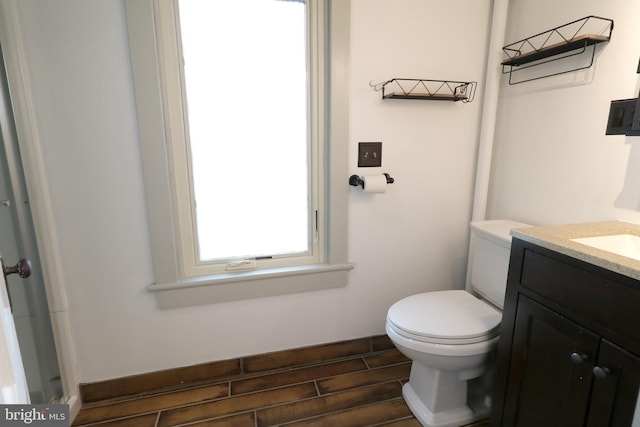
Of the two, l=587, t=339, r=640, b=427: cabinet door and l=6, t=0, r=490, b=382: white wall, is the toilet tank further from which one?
l=587, t=339, r=640, b=427: cabinet door

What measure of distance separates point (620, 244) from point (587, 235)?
0.16m

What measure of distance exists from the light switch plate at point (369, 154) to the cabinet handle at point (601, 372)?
121cm

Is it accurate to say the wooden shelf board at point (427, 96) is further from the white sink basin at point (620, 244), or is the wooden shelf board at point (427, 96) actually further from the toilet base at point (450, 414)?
the toilet base at point (450, 414)

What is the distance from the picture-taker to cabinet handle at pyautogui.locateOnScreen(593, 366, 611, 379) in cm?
87

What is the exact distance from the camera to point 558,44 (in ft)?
4.42

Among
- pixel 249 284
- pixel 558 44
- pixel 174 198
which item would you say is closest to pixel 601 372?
pixel 558 44

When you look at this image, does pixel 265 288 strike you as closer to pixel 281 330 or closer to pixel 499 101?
pixel 281 330

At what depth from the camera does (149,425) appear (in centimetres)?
146

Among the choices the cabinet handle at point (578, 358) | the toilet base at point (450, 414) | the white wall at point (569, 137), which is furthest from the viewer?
the toilet base at point (450, 414)

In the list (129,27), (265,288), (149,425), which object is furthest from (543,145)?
(149,425)

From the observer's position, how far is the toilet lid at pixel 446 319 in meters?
1.30

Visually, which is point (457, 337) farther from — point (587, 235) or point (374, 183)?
point (374, 183)

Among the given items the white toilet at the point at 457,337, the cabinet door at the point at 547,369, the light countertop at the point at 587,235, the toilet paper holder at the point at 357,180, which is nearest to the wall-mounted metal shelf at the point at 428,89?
the toilet paper holder at the point at 357,180

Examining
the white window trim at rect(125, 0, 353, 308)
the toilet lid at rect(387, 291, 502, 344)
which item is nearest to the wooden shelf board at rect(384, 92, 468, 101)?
the white window trim at rect(125, 0, 353, 308)
